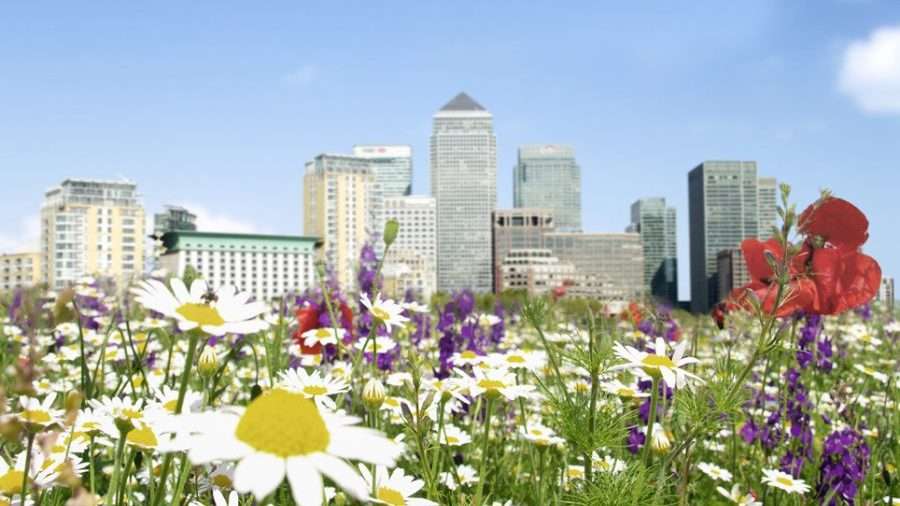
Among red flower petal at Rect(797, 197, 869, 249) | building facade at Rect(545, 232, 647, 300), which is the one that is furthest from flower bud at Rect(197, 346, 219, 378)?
building facade at Rect(545, 232, 647, 300)

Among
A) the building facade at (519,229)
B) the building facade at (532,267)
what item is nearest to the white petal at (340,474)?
the building facade at (532,267)

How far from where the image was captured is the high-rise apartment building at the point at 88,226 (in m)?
124

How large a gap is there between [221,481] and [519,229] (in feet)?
564

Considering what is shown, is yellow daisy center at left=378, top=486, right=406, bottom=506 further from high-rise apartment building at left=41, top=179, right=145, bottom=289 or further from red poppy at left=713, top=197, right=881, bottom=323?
high-rise apartment building at left=41, top=179, right=145, bottom=289

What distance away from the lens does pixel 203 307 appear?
0.95 metres

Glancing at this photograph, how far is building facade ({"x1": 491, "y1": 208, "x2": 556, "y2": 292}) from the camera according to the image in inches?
6629

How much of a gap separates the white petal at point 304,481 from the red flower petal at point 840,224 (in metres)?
1.49

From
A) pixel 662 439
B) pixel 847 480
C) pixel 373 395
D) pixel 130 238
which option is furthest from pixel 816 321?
pixel 130 238

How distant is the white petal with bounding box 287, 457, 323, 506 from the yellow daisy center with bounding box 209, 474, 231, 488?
63 cm

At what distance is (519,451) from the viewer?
101 inches

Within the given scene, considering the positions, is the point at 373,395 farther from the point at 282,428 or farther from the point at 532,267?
the point at 532,267

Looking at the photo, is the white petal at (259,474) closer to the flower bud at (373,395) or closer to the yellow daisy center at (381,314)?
the flower bud at (373,395)

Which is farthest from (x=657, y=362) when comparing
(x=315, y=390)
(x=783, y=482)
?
(x=783, y=482)

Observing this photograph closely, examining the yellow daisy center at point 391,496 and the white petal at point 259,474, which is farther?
the yellow daisy center at point 391,496
